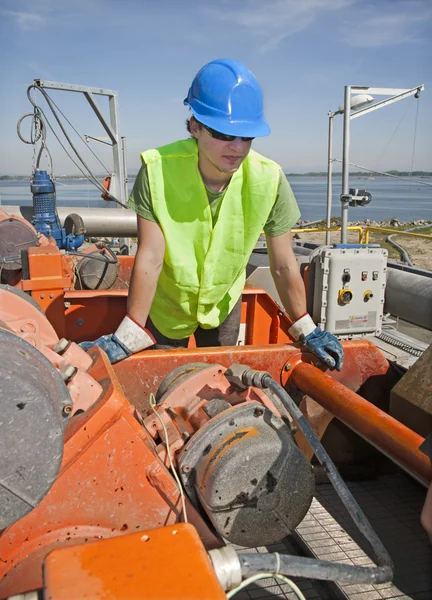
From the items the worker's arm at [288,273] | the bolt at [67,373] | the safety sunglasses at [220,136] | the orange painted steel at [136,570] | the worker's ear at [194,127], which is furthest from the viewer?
the worker's arm at [288,273]

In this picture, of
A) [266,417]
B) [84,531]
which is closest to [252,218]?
[266,417]

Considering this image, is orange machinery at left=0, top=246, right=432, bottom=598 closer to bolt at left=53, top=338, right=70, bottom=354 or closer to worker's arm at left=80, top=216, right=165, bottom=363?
bolt at left=53, top=338, right=70, bottom=354

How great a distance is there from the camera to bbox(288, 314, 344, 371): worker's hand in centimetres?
222

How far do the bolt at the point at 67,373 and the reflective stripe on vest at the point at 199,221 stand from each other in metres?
0.93

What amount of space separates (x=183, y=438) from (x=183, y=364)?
582 millimetres

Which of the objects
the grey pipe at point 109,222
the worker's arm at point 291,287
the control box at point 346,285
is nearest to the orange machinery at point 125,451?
the worker's arm at point 291,287

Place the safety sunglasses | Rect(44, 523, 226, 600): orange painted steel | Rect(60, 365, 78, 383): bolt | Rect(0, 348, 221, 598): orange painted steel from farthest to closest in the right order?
the safety sunglasses, Rect(60, 365, 78, 383): bolt, Rect(0, 348, 221, 598): orange painted steel, Rect(44, 523, 226, 600): orange painted steel

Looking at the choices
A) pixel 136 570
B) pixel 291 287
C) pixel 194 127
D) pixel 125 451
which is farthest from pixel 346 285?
pixel 136 570

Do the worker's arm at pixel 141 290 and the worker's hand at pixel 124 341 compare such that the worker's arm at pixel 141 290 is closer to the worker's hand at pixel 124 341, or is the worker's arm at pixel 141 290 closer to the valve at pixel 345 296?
the worker's hand at pixel 124 341

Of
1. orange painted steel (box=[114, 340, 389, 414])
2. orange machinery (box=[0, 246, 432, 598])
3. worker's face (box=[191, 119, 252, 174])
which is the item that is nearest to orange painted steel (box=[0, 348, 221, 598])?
orange machinery (box=[0, 246, 432, 598])

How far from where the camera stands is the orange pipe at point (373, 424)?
4.93 ft

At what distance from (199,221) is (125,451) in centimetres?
122

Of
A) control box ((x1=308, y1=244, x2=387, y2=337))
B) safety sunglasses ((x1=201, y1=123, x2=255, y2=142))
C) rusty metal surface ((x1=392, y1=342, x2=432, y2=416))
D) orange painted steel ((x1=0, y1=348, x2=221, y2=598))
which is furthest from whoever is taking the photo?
control box ((x1=308, y1=244, x2=387, y2=337))

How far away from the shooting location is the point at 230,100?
2.02 m
